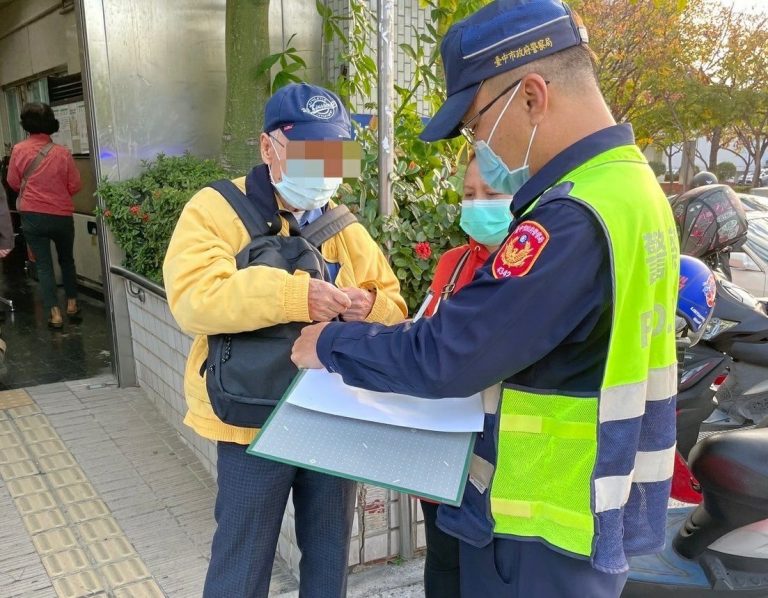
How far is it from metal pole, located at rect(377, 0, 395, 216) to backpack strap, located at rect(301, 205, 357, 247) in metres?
0.68

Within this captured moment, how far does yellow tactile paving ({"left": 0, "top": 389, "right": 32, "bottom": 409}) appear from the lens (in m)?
4.62

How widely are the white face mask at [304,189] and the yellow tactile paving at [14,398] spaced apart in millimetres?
3516

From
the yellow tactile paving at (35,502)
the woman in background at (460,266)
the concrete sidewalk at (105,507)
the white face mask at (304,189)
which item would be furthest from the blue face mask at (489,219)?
the yellow tactile paving at (35,502)

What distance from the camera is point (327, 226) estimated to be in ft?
6.98

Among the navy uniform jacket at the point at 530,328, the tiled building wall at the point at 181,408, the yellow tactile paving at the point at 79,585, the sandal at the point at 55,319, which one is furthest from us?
the sandal at the point at 55,319

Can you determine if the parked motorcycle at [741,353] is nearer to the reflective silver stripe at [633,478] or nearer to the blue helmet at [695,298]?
the blue helmet at [695,298]

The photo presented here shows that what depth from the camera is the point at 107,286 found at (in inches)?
193

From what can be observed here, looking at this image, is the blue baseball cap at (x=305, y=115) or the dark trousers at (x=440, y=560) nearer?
the blue baseball cap at (x=305, y=115)

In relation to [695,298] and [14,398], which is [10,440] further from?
[695,298]

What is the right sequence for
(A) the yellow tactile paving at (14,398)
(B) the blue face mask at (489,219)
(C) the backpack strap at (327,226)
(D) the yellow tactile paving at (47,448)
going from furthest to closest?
(A) the yellow tactile paving at (14,398), (D) the yellow tactile paving at (47,448), (B) the blue face mask at (489,219), (C) the backpack strap at (327,226)

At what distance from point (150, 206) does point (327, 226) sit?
281 centimetres

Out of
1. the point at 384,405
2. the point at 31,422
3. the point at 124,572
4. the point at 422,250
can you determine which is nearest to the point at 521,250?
the point at 384,405

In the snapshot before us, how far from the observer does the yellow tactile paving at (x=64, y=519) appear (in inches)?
111

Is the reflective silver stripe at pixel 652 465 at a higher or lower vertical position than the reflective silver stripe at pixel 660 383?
lower
